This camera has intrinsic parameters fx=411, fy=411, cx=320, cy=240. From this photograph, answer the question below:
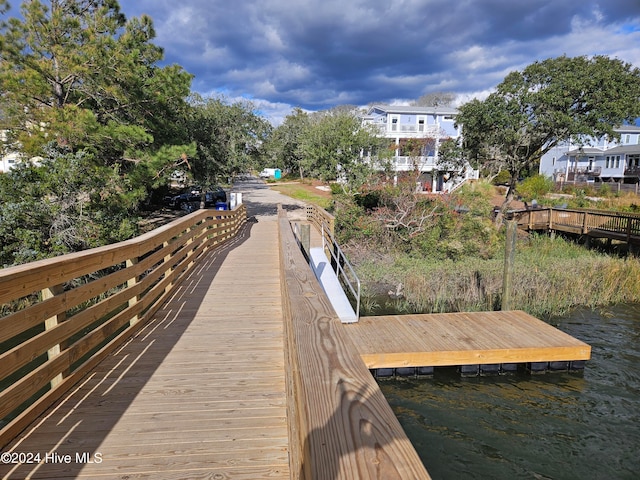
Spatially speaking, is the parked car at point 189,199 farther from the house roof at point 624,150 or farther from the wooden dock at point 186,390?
the house roof at point 624,150

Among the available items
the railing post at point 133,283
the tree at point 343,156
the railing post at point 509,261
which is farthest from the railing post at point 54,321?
the tree at point 343,156

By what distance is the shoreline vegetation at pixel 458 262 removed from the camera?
11211mm

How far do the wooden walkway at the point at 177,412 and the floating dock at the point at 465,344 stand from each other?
223 cm

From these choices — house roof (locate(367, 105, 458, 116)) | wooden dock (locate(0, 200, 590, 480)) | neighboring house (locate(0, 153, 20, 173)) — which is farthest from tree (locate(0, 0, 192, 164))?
house roof (locate(367, 105, 458, 116))

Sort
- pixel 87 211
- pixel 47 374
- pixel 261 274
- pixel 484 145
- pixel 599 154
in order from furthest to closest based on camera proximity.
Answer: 1. pixel 599 154
2. pixel 484 145
3. pixel 87 211
4. pixel 261 274
5. pixel 47 374

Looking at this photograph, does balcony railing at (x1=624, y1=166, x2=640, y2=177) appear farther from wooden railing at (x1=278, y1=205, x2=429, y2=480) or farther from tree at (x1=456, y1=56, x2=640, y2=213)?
wooden railing at (x1=278, y1=205, x2=429, y2=480)

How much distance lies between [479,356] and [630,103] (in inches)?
761

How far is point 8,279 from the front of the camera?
2.40 meters

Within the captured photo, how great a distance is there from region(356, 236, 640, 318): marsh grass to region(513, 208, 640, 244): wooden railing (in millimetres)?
2610

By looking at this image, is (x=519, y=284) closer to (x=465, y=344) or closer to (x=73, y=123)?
(x=465, y=344)

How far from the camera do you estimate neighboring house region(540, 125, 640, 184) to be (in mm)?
41000

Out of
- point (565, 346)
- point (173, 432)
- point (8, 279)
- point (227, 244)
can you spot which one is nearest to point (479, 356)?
point (565, 346)

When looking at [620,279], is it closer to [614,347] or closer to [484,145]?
[614,347]

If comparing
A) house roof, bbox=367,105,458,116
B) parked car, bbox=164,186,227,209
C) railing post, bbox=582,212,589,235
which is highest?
house roof, bbox=367,105,458,116
